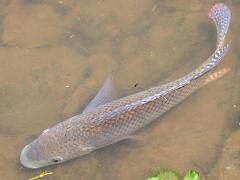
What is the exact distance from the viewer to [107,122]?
6.17 metres

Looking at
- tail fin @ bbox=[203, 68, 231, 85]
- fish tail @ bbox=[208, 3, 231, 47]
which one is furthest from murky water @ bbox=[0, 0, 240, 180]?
fish tail @ bbox=[208, 3, 231, 47]

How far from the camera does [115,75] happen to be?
7.14 meters

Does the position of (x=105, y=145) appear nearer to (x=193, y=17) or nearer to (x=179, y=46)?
(x=179, y=46)

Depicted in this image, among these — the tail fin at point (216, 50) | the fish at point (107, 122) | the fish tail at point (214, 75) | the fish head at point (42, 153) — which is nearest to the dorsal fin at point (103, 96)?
the fish at point (107, 122)

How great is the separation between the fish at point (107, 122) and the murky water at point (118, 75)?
0.23 metres

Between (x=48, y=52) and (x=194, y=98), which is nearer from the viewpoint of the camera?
(x=194, y=98)

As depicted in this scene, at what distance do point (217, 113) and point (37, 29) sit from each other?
3338 millimetres

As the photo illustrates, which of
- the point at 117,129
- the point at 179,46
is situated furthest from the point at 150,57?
the point at 117,129

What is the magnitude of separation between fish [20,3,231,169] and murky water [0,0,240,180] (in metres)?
0.23

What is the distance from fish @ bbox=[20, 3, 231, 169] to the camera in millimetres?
6176

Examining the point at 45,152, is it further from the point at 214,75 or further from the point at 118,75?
the point at 214,75

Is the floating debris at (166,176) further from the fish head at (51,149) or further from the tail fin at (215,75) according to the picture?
the tail fin at (215,75)

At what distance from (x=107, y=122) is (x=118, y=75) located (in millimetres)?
1175

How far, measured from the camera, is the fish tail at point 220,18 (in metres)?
6.82
